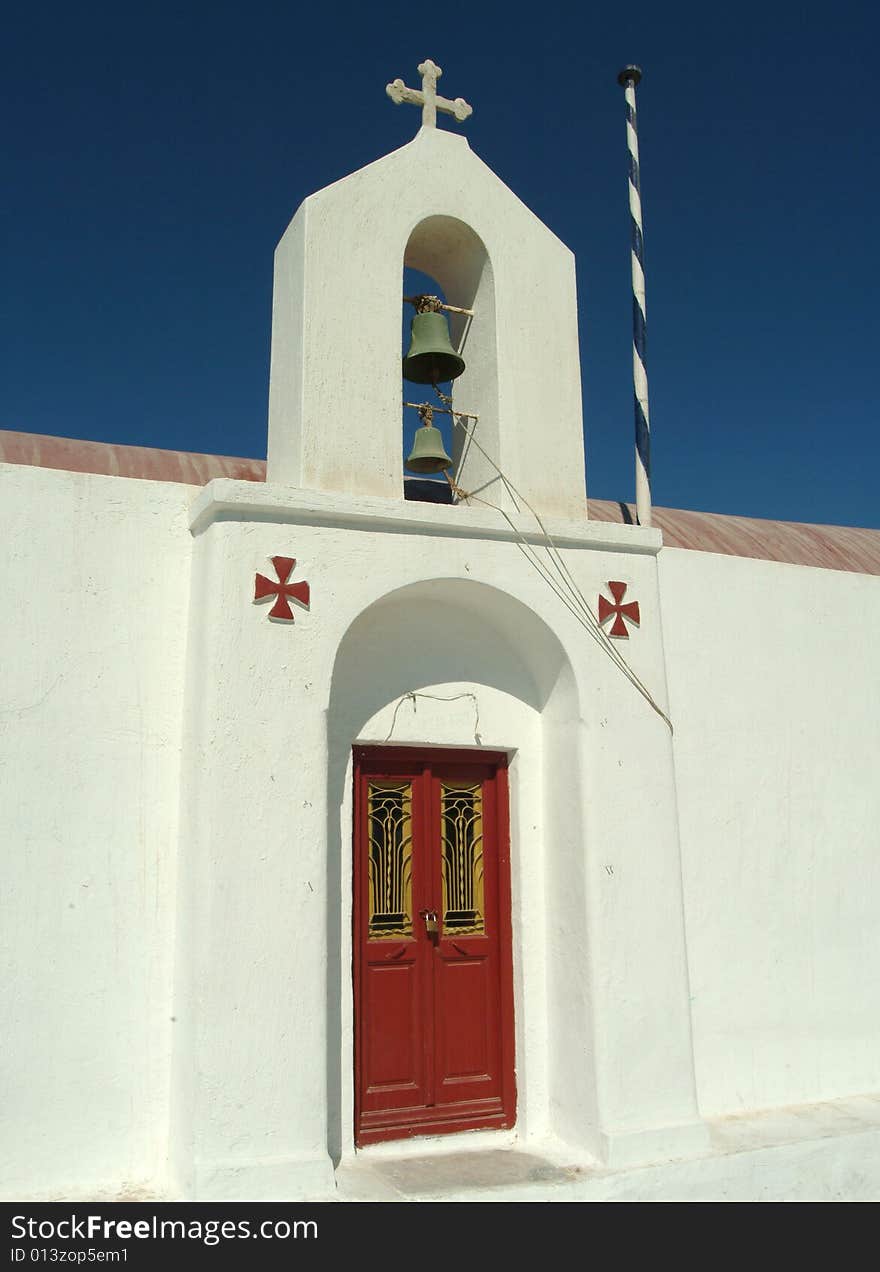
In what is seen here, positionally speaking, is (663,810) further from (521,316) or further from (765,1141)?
(521,316)

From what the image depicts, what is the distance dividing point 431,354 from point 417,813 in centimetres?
266

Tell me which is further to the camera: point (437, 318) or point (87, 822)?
point (437, 318)

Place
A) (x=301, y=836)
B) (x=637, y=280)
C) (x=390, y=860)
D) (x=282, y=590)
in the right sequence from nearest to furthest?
(x=301, y=836)
(x=282, y=590)
(x=390, y=860)
(x=637, y=280)

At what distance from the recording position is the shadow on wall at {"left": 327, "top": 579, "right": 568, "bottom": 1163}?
5.60 m

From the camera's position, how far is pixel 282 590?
5.39 metres

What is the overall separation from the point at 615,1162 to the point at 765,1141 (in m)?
1.03

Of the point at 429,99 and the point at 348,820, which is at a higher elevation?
the point at 429,99

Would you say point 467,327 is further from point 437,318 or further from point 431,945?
point 431,945

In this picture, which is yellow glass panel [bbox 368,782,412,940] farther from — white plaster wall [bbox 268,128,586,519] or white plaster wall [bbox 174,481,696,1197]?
white plaster wall [bbox 268,128,586,519]

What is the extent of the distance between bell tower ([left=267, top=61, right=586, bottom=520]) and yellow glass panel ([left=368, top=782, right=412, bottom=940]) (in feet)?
5.48

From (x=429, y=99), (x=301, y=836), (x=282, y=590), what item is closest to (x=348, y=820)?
(x=301, y=836)

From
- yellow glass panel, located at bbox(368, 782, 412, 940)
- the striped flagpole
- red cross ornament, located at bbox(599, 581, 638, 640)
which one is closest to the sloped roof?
the striped flagpole

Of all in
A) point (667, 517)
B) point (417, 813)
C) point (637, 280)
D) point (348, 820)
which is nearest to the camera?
point (348, 820)
